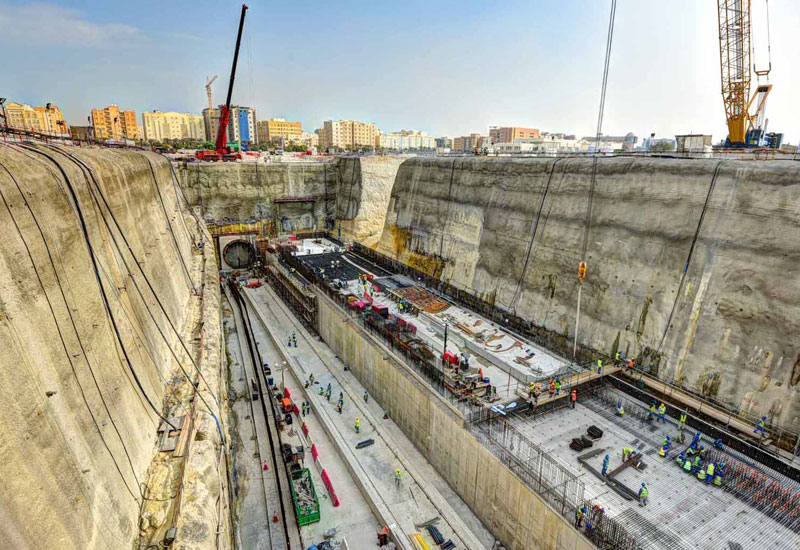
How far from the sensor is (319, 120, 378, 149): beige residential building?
15025 cm

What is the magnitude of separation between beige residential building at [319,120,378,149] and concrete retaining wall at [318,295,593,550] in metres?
134

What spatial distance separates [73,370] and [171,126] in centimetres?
16528

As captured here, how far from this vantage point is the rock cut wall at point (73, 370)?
21.8ft

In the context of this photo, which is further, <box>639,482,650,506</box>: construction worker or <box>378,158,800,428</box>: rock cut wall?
<box>378,158,800,428</box>: rock cut wall

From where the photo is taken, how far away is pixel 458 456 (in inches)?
645

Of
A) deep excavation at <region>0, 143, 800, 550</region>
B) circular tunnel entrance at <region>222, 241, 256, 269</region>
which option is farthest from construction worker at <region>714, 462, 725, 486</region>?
circular tunnel entrance at <region>222, 241, 256, 269</region>

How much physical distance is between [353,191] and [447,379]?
35.4 metres

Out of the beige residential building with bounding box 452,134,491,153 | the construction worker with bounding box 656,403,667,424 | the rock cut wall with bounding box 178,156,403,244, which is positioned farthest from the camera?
the beige residential building with bounding box 452,134,491,153

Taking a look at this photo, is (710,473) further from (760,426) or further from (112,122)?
(112,122)

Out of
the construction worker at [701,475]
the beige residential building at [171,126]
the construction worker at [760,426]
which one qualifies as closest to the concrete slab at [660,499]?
the construction worker at [701,475]

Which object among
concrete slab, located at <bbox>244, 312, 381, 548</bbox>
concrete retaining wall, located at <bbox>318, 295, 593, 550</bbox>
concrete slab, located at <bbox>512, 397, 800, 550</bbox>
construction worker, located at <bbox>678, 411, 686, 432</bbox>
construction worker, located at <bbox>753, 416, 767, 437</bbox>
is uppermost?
construction worker, located at <bbox>753, 416, 767, 437</bbox>

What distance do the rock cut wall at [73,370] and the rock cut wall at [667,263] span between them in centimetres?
1768

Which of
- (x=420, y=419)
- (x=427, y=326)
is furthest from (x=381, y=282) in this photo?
(x=420, y=419)

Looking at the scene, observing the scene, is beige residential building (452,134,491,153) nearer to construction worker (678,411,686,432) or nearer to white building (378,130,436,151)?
white building (378,130,436,151)
